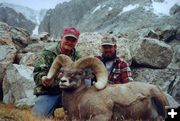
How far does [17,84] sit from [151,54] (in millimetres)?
5468

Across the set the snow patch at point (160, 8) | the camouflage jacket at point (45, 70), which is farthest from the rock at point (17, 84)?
the snow patch at point (160, 8)

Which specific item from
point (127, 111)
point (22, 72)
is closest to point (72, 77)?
point (127, 111)

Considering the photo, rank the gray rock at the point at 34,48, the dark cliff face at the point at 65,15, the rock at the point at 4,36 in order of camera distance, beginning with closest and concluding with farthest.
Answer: the rock at the point at 4,36 < the gray rock at the point at 34,48 < the dark cliff face at the point at 65,15

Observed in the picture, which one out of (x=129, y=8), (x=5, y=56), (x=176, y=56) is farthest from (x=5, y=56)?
(x=129, y=8)

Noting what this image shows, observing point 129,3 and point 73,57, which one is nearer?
point 73,57

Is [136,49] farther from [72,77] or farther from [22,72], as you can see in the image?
[72,77]

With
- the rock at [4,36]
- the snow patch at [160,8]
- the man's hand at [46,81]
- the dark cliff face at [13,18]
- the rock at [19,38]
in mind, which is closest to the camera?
the man's hand at [46,81]

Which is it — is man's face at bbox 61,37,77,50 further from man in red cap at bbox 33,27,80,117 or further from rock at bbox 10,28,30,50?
rock at bbox 10,28,30,50

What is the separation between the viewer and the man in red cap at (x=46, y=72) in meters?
10.1

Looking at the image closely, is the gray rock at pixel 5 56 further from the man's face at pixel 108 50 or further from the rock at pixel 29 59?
the man's face at pixel 108 50

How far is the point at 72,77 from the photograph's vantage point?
9.16m

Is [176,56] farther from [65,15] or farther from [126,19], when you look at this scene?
[65,15]

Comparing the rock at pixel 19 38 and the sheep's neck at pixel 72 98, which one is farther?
the rock at pixel 19 38

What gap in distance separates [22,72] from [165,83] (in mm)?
5528
